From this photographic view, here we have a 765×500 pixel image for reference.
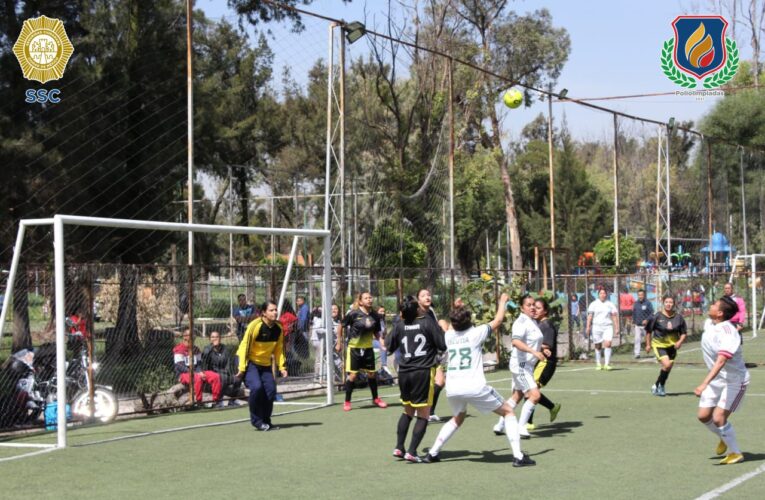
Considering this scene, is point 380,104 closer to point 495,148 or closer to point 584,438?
point 495,148

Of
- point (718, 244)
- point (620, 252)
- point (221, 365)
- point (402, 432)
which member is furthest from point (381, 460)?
point (620, 252)

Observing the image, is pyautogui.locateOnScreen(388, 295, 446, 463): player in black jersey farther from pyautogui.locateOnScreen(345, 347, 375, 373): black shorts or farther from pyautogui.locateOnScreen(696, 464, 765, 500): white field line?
pyautogui.locateOnScreen(345, 347, 375, 373): black shorts

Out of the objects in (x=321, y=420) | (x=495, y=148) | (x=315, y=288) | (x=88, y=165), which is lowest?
(x=321, y=420)

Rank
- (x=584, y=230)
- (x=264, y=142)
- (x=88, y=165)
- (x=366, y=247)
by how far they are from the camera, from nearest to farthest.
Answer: (x=88, y=165)
(x=366, y=247)
(x=264, y=142)
(x=584, y=230)

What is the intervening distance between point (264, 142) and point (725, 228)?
93.0 ft

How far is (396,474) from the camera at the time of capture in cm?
983

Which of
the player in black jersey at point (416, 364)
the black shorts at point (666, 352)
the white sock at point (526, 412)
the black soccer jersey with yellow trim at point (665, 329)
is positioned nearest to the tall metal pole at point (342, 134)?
the black soccer jersey with yellow trim at point (665, 329)

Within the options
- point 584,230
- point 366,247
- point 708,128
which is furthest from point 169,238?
point 584,230

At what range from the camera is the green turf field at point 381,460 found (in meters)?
9.03

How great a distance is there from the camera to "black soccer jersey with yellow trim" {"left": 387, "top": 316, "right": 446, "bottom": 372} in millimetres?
10844

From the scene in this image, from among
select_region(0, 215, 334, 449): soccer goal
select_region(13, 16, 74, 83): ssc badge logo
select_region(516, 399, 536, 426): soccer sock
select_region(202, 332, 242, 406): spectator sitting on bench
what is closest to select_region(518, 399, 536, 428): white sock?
select_region(516, 399, 536, 426): soccer sock

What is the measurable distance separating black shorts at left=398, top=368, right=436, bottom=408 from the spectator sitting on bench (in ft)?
22.9

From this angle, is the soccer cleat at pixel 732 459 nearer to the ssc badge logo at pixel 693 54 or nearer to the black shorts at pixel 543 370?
the black shorts at pixel 543 370

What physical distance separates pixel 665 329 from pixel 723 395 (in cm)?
800
